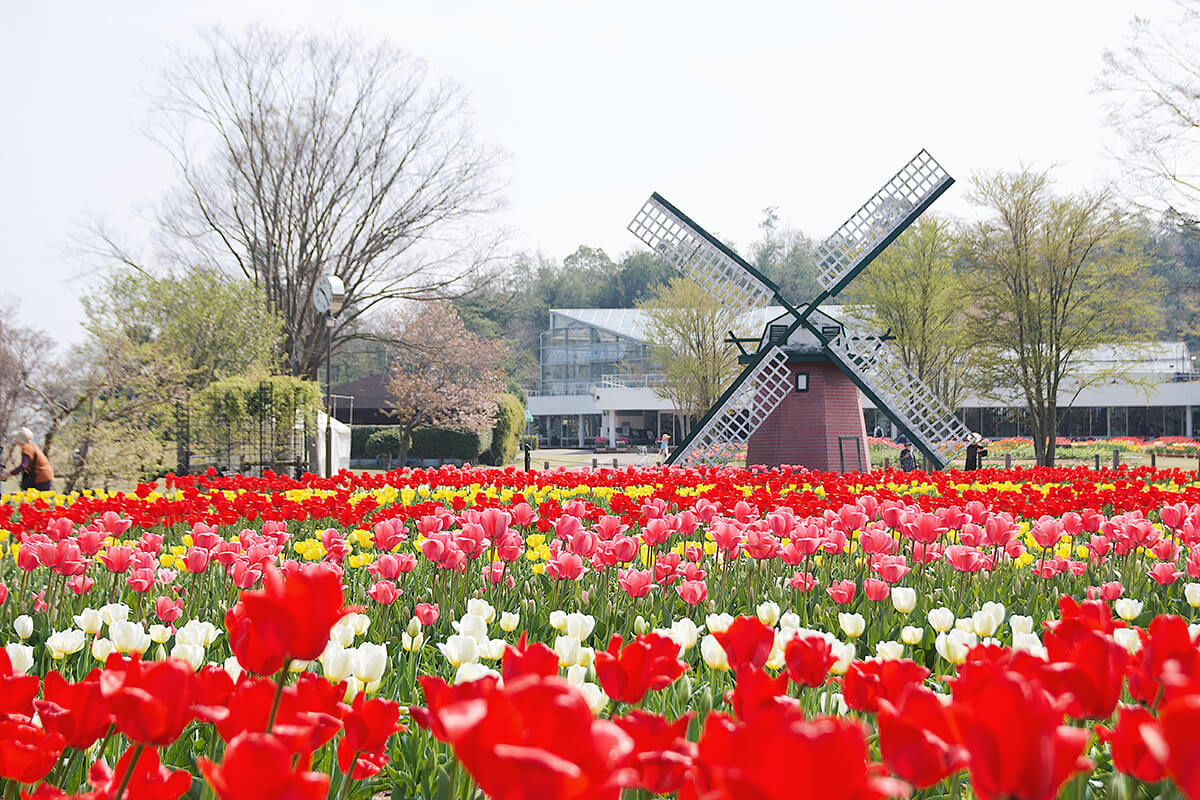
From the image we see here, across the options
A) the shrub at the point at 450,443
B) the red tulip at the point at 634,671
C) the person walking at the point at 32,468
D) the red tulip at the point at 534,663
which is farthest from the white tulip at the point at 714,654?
the shrub at the point at 450,443

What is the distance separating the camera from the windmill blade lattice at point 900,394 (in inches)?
718

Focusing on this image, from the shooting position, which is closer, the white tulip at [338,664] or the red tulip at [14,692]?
the red tulip at [14,692]

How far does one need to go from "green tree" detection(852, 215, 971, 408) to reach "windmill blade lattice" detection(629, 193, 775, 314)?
12922 mm

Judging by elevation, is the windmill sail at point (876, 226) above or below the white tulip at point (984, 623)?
above

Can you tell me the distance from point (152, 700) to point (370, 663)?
0.87 m

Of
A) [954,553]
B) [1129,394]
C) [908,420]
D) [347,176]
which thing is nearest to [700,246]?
[908,420]

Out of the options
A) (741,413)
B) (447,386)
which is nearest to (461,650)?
(741,413)

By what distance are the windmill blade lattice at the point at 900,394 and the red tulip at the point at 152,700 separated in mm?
17284

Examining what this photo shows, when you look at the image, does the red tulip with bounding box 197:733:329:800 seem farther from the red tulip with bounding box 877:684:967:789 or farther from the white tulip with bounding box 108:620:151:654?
the white tulip with bounding box 108:620:151:654

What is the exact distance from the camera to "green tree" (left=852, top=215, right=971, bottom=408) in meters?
31.0

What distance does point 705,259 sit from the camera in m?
20.3

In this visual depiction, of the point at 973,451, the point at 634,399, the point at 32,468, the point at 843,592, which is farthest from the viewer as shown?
the point at 634,399

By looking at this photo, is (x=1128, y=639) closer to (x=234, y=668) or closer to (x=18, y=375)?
(x=234, y=668)

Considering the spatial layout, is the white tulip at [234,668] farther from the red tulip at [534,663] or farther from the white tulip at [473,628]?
the red tulip at [534,663]
